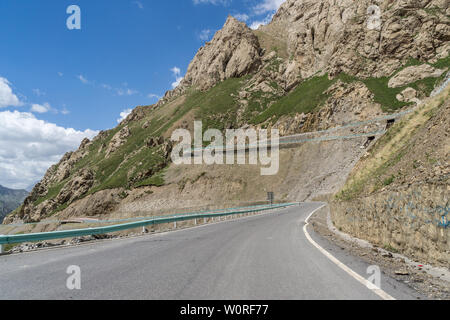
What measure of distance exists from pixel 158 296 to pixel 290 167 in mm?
67464

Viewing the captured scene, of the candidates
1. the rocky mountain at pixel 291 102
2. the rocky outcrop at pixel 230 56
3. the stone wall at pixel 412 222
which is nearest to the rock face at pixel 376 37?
the rocky mountain at pixel 291 102

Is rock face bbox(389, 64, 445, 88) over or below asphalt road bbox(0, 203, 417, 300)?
over

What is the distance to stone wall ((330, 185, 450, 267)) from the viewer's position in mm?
6141

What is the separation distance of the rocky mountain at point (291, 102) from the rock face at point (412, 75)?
0.24 metres

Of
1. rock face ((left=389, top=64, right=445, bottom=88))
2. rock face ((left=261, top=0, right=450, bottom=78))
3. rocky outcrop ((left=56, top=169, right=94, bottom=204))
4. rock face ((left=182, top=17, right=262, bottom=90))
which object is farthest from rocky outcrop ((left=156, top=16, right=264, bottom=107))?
rock face ((left=389, top=64, right=445, bottom=88))

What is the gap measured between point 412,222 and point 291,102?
298ft

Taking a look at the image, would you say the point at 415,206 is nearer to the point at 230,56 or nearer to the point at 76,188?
the point at 76,188

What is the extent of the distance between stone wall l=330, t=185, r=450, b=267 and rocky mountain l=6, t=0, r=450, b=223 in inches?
1875

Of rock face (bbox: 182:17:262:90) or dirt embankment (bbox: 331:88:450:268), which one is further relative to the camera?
rock face (bbox: 182:17:262:90)

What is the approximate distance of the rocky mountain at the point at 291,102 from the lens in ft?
221

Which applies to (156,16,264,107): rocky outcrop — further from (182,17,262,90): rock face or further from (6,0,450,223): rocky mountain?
(6,0,450,223): rocky mountain

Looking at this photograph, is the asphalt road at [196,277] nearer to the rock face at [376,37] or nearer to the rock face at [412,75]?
the rock face at [412,75]

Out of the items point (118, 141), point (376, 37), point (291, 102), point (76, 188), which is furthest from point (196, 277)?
point (118, 141)

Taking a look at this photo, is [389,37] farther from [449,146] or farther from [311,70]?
[449,146]
